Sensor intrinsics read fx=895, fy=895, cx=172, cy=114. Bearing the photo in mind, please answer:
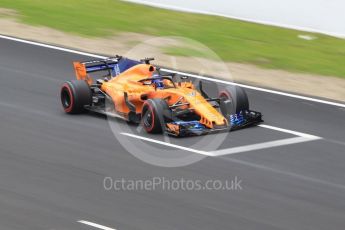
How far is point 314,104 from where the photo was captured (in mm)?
15305

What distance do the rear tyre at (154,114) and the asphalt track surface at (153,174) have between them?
0.79ft

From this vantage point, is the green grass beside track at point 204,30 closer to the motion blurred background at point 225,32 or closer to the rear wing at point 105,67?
the motion blurred background at point 225,32

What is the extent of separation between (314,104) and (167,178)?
15.9ft

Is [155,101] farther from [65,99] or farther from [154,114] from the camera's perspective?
[65,99]

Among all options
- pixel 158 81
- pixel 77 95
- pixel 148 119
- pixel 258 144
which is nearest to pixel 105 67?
pixel 77 95

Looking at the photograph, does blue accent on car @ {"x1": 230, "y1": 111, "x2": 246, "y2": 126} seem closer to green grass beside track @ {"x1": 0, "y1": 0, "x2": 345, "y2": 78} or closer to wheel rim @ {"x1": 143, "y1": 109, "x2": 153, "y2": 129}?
wheel rim @ {"x1": 143, "y1": 109, "x2": 153, "y2": 129}

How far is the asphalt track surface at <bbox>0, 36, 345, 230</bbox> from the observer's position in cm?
994

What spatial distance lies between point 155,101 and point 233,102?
126cm

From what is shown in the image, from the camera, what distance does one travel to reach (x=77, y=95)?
13469 mm

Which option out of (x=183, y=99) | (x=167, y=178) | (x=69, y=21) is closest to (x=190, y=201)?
(x=167, y=178)

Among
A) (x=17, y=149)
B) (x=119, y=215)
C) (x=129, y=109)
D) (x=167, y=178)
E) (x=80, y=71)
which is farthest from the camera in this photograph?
(x=80, y=71)

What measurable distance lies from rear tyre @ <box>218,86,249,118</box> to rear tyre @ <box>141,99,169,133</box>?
102cm

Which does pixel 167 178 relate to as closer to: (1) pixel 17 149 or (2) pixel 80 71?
(1) pixel 17 149

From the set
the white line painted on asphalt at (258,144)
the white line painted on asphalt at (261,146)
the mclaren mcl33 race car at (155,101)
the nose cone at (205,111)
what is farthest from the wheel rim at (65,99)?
the white line painted on asphalt at (261,146)
